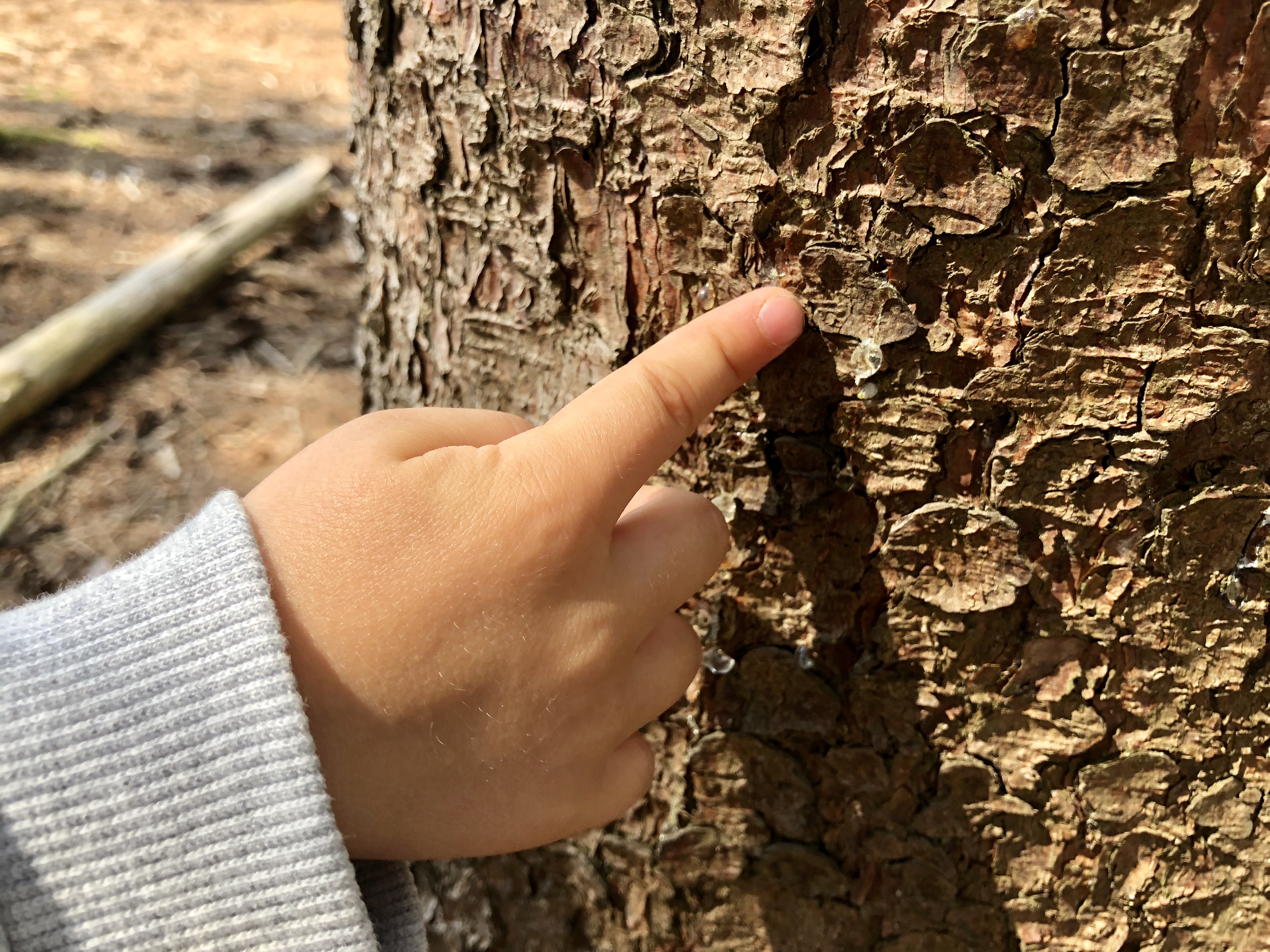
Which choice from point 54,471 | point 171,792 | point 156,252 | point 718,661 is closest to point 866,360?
point 718,661

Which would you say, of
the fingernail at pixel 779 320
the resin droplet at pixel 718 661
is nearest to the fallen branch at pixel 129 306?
the resin droplet at pixel 718 661

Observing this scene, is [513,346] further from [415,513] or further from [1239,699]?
[1239,699]

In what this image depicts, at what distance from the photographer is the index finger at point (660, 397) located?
861 mm

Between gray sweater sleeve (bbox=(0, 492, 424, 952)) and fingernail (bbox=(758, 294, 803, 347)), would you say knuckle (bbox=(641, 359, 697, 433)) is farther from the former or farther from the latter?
gray sweater sleeve (bbox=(0, 492, 424, 952))

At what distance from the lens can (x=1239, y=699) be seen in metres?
0.93

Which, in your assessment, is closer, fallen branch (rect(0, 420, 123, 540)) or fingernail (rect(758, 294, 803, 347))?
fingernail (rect(758, 294, 803, 347))

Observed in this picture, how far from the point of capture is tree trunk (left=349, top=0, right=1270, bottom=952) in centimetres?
77

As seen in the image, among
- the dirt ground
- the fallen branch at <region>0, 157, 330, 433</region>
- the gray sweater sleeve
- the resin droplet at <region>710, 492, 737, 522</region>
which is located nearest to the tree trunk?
the resin droplet at <region>710, 492, 737, 522</region>

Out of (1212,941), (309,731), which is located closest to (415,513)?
(309,731)

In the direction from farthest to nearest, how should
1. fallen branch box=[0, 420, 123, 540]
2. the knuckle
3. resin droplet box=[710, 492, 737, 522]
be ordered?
fallen branch box=[0, 420, 123, 540], resin droplet box=[710, 492, 737, 522], the knuckle

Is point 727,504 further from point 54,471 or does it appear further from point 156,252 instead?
point 156,252

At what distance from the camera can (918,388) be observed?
91 cm

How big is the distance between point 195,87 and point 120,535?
3.91 meters

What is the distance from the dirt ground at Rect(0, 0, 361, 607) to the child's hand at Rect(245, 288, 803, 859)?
1.73m
